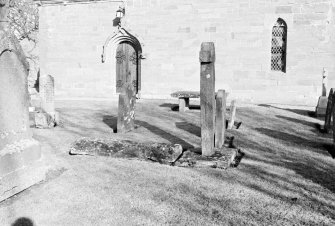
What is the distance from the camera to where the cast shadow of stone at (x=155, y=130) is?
24.5 ft

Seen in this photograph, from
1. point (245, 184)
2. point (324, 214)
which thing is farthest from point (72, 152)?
point (324, 214)

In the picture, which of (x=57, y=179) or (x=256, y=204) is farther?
(x=57, y=179)

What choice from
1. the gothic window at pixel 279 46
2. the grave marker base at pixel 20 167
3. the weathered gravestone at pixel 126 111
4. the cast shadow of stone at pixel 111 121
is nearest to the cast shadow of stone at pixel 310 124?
the gothic window at pixel 279 46

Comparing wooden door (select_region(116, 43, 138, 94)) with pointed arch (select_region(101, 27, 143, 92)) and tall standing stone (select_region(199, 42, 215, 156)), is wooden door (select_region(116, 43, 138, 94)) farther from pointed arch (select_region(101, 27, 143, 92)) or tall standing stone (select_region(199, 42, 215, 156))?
tall standing stone (select_region(199, 42, 215, 156))

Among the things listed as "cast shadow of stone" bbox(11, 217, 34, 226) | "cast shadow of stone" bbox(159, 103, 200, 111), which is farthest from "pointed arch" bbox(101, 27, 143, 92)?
"cast shadow of stone" bbox(11, 217, 34, 226)

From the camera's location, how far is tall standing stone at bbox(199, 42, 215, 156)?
5.73m

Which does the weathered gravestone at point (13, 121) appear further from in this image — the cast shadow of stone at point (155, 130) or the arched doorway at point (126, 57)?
the arched doorway at point (126, 57)

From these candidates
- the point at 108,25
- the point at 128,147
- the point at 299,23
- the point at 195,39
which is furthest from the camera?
the point at 108,25

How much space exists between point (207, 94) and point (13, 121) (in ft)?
10.1

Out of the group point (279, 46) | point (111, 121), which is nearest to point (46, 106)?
point (111, 121)

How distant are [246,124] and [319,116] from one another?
3050 mm

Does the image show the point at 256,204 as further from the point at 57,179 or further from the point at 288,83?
the point at 288,83

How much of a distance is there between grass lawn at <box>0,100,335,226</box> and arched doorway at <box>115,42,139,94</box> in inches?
361

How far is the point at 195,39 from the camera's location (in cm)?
1533
